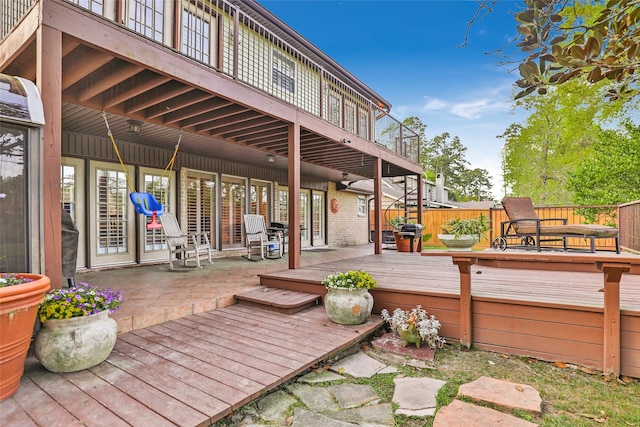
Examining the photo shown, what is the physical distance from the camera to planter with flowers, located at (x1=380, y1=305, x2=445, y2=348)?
2.95m

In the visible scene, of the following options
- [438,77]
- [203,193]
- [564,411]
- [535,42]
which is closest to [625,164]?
[438,77]

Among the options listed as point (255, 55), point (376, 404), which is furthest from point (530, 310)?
point (255, 55)

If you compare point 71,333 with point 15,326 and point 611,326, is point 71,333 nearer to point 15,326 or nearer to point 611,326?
point 15,326

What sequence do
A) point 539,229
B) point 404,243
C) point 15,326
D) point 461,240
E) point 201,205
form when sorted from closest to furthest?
point 15,326 → point 461,240 → point 539,229 → point 201,205 → point 404,243

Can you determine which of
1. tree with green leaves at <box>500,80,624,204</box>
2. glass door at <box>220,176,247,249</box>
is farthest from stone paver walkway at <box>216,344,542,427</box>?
tree with green leaves at <box>500,80,624,204</box>

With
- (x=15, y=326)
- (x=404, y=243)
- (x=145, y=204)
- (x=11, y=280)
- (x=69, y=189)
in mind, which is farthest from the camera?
(x=404, y=243)

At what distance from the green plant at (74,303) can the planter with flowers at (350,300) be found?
187 centimetres

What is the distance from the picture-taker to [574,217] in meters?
10.3

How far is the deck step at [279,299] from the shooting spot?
140 inches

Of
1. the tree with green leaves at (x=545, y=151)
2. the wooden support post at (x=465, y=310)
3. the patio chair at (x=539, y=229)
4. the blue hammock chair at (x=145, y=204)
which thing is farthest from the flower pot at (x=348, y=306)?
the tree with green leaves at (x=545, y=151)

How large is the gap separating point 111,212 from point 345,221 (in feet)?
25.3

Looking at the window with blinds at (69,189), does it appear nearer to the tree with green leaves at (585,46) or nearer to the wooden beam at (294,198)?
the wooden beam at (294,198)

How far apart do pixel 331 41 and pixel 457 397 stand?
1164 centimetres

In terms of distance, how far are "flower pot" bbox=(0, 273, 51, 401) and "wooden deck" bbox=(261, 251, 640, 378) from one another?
263cm
